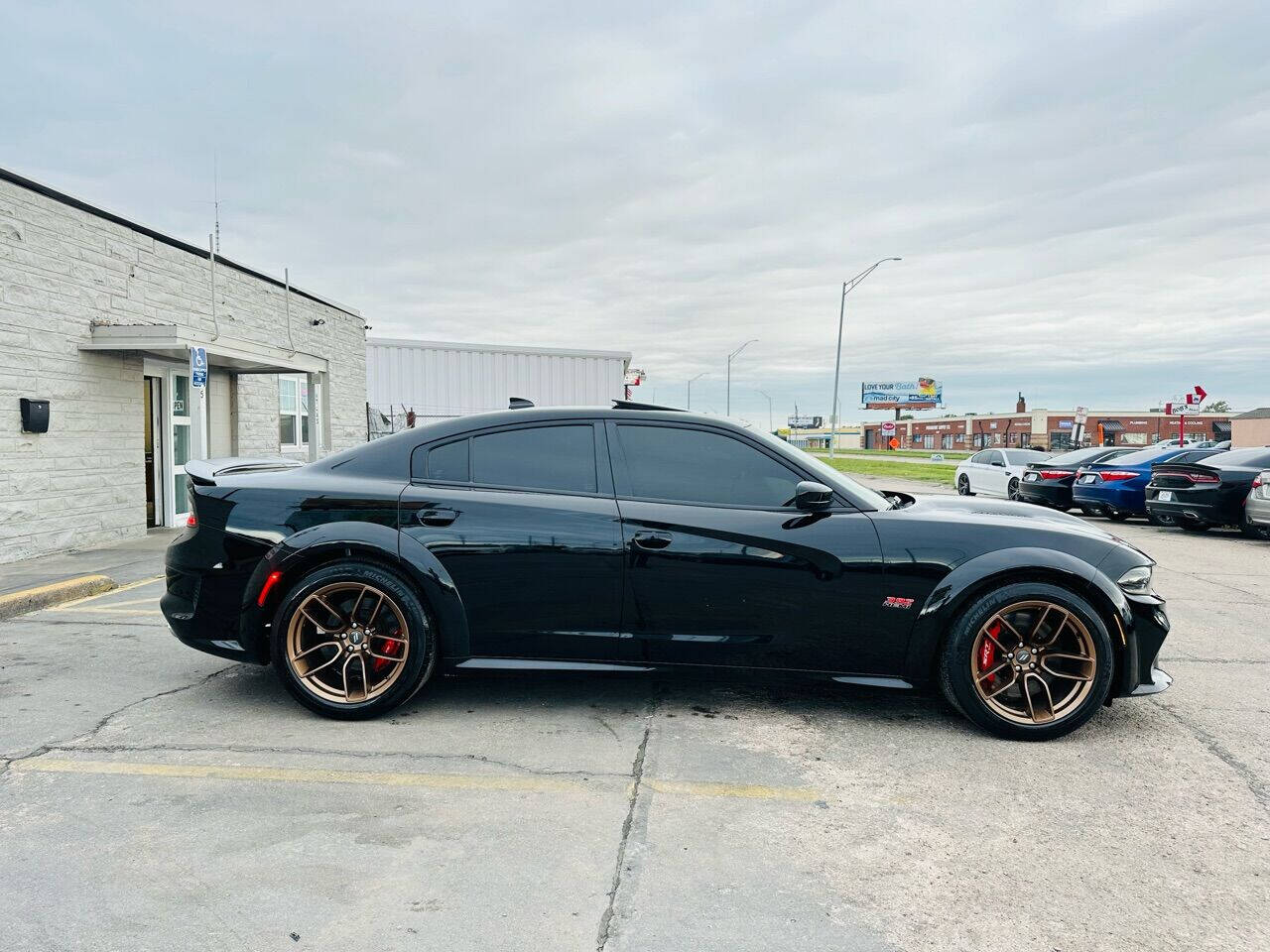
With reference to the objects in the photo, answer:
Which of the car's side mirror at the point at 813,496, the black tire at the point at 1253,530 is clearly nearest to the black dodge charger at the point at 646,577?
the car's side mirror at the point at 813,496

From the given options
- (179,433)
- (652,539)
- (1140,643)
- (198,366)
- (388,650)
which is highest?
(198,366)

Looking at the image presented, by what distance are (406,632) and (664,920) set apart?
2.02 m

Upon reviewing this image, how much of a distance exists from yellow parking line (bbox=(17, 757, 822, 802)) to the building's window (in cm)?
1259

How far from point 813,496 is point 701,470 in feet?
1.86

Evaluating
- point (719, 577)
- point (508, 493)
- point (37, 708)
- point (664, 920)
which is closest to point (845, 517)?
point (719, 577)

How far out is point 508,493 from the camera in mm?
4102

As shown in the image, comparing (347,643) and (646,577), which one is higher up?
(646,577)

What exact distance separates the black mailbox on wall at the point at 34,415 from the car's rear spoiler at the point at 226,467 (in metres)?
5.78

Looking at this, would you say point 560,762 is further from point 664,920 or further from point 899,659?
point 899,659

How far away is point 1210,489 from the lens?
12.2 metres

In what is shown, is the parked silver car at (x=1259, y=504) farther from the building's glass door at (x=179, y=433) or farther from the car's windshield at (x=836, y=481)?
the building's glass door at (x=179, y=433)

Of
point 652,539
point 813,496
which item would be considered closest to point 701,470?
point 652,539

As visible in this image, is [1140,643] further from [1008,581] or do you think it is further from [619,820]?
[619,820]

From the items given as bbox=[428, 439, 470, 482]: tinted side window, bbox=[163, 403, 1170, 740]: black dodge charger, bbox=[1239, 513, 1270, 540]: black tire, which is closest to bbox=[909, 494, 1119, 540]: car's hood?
bbox=[163, 403, 1170, 740]: black dodge charger
